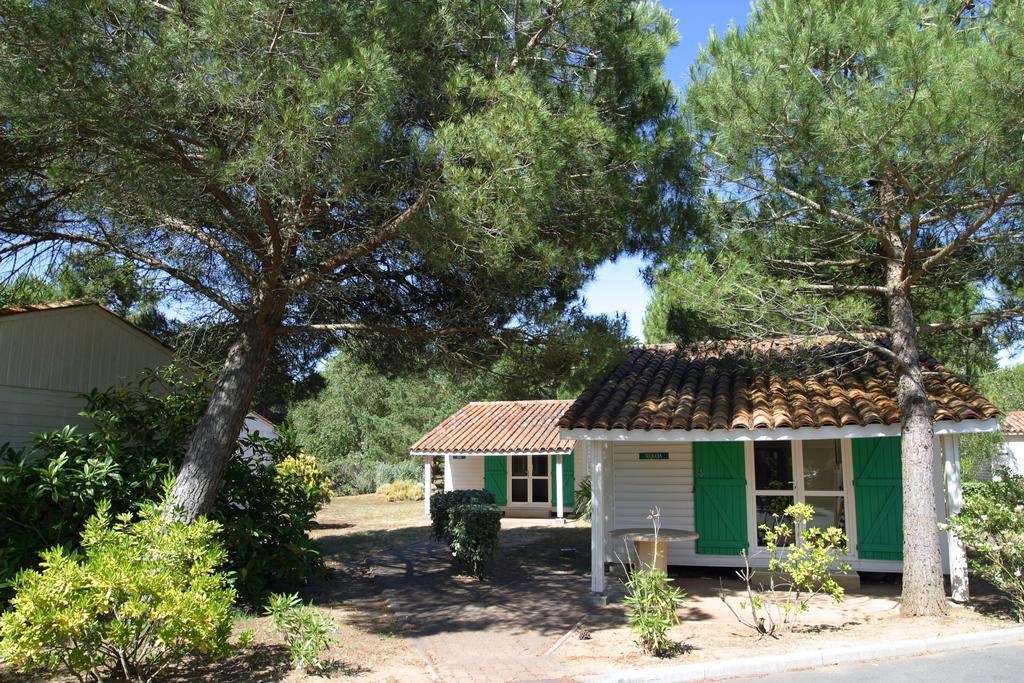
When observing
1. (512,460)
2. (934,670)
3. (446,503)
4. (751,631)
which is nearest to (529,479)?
(512,460)

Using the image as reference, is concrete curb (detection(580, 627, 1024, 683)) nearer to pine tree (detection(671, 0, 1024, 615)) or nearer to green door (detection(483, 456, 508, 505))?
pine tree (detection(671, 0, 1024, 615))

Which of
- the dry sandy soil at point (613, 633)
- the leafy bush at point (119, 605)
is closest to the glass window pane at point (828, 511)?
the dry sandy soil at point (613, 633)

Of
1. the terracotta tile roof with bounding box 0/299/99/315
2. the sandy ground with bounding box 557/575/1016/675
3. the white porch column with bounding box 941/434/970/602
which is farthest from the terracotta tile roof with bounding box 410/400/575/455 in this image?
the terracotta tile roof with bounding box 0/299/99/315

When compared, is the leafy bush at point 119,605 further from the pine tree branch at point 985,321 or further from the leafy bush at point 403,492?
the leafy bush at point 403,492

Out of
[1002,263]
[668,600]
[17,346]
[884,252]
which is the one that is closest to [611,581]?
[668,600]

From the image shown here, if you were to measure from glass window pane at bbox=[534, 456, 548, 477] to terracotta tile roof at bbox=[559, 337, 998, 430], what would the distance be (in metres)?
11.1

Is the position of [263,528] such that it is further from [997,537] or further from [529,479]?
[529,479]

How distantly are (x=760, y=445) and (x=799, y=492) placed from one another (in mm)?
877

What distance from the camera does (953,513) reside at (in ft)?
28.0

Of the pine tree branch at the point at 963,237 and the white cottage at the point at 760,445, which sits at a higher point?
the pine tree branch at the point at 963,237

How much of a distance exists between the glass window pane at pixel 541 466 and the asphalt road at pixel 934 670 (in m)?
15.9

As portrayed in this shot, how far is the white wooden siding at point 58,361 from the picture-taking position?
Answer: 29.6ft

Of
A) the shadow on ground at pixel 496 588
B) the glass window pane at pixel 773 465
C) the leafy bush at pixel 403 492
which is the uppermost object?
the glass window pane at pixel 773 465

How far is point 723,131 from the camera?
325 inches
